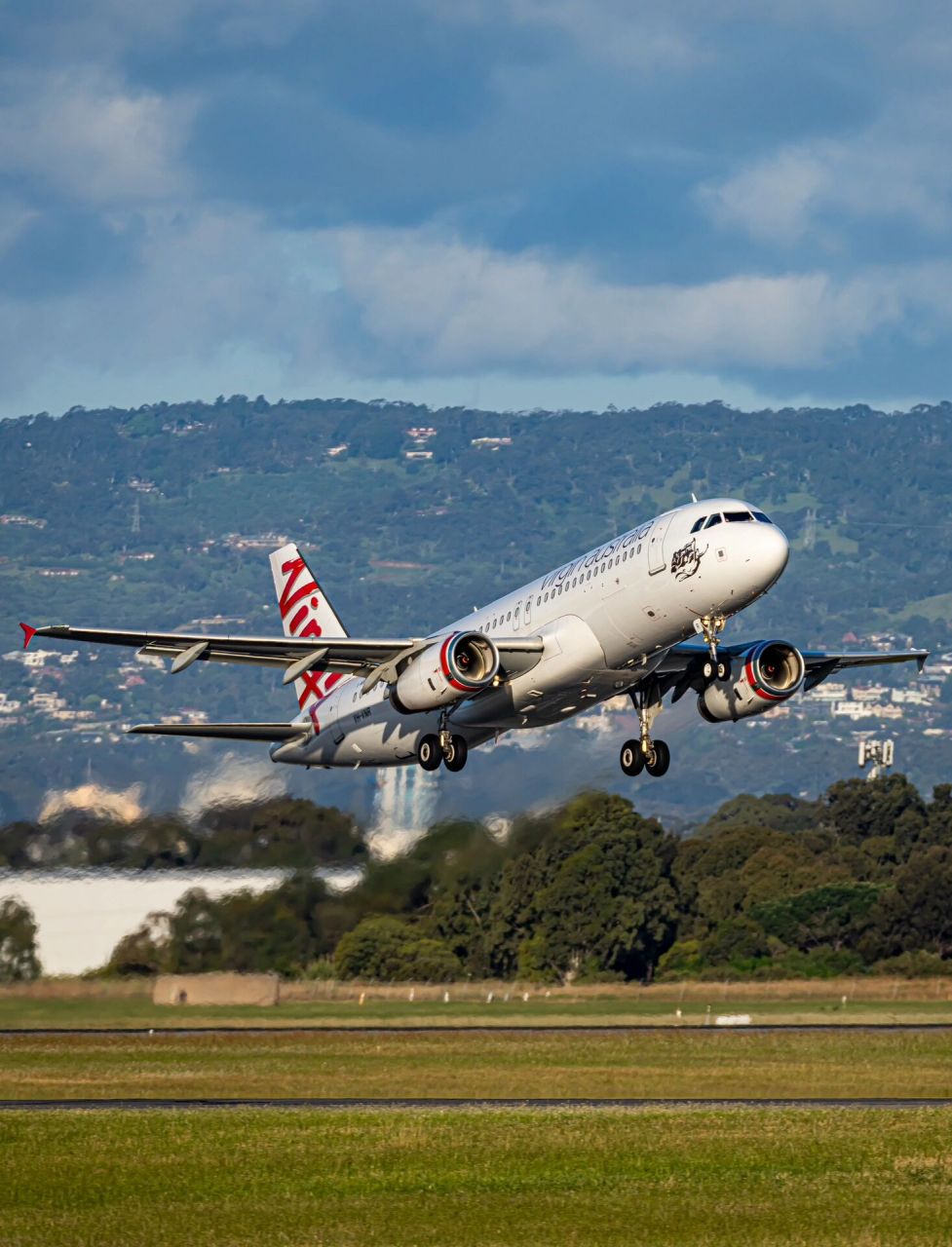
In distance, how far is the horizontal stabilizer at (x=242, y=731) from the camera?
55.5 meters

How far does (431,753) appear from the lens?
52000mm

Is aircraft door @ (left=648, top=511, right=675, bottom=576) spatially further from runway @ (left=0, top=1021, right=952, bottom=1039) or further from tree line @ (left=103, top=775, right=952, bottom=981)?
runway @ (left=0, top=1021, right=952, bottom=1039)

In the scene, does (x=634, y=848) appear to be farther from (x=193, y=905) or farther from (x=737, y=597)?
(x=737, y=597)

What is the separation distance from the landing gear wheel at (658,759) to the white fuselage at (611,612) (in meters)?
2.22

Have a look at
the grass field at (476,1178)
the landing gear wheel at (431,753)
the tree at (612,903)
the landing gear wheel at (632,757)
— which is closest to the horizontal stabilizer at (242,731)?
the landing gear wheel at (431,753)

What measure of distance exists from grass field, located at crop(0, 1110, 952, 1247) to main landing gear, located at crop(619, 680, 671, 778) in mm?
11393

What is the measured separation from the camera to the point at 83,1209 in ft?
108

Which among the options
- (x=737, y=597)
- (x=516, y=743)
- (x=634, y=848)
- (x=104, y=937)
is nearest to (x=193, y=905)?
(x=104, y=937)

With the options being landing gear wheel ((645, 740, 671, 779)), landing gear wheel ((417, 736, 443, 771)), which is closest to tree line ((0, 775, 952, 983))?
landing gear wheel ((417, 736, 443, 771))

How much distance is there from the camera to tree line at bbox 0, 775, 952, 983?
65.8m

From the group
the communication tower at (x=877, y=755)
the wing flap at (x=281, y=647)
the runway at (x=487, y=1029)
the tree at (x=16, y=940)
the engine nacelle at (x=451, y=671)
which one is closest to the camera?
the engine nacelle at (x=451, y=671)

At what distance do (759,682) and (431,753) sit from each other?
8.55m

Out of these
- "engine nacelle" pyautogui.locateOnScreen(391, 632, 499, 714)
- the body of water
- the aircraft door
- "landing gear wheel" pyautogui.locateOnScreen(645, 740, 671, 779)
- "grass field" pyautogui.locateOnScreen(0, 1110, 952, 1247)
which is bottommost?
"grass field" pyautogui.locateOnScreen(0, 1110, 952, 1247)

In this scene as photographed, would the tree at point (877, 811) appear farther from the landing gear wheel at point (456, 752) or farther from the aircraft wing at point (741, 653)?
the landing gear wheel at point (456, 752)
